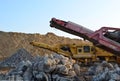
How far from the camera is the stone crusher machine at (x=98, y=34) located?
615 inches

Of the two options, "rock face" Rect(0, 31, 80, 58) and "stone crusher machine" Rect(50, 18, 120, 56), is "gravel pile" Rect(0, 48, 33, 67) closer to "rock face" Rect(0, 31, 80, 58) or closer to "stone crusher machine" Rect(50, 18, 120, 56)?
"stone crusher machine" Rect(50, 18, 120, 56)

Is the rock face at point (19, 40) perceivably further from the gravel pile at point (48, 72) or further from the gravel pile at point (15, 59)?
the gravel pile at point (48, 72)

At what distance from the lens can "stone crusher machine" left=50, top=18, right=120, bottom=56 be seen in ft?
51.3

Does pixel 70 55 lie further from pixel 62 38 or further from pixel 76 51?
pixel 62 38

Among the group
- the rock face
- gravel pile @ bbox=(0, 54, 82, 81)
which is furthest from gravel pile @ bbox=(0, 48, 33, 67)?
the rock face

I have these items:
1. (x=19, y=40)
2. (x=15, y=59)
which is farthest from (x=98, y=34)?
(x=19, y=40)

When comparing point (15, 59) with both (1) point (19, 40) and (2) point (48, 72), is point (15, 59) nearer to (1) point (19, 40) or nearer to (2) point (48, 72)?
(2) point (48, 72)

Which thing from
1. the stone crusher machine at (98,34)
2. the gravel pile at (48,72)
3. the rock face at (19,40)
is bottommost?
the gravel pile at (48,72)

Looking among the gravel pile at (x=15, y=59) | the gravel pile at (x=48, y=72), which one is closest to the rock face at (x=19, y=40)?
the gravel pile at (x=15, y=59)

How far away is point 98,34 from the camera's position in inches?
618

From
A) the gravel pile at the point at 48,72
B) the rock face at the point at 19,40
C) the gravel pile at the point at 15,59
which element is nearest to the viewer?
the gravel pile at the point at 48,72

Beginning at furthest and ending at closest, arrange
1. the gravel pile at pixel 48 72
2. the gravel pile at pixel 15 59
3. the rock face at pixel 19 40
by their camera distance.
→ the rock face at pixel 19 40 < the gravel pile at pixel 15 59 < the gravel pile at pixel 48 72

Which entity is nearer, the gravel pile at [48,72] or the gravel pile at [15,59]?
the gravel pile at [48,72]

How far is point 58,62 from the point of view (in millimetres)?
16000
